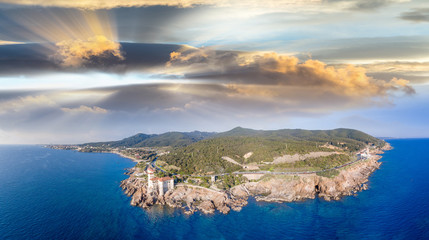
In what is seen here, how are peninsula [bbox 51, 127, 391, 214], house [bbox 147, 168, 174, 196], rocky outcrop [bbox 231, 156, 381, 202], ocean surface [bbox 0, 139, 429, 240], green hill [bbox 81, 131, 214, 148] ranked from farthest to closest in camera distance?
green hill [bbox 81, 131, 214, 148] → house [bbox 147, 168, 174, 196] → rocky outcrop [bbox 231, 156, 381, 202] → peninsula [bbox 51, 127, 391, 214] → ocean surface [bbox 0, 139, 429, 240]

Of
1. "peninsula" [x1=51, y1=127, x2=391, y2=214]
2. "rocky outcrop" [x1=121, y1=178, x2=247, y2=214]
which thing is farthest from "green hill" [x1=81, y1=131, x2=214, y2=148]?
"rocky outcrop" [x1=121, y1=178, x2=247, y2=214]

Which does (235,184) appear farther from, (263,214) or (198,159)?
(198,159)

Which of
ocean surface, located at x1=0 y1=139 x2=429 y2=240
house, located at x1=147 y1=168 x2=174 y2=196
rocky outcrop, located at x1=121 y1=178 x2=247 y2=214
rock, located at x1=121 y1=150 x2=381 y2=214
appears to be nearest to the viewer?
ocean surface, located at x1=0 y1=139 x2=429 y2=240

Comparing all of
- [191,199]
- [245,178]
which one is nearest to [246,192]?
[245,178]

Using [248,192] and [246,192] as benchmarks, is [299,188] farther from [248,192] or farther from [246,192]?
[246,192]

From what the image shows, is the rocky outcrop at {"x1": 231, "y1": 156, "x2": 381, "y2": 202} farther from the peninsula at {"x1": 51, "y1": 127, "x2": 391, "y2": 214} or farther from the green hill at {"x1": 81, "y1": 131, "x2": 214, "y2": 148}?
the green hill at {"x1": 81, "y1": 131, "x2": 214, "y2": 148}

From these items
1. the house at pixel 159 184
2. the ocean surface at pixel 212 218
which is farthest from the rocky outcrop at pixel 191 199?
the ocean surface at pixel 212 218

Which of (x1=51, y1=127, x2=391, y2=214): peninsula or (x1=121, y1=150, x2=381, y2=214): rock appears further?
(x1=51, y1=127, x2=391, y2=214): peninsula

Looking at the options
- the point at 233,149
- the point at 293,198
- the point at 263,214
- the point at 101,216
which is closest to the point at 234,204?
the point at 263,214

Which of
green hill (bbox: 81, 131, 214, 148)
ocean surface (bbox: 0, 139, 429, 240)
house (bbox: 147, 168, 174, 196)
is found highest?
green hill (bbox: 81, 131, 214, 148)
